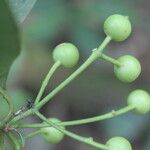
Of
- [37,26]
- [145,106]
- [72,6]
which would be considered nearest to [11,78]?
[37,26]

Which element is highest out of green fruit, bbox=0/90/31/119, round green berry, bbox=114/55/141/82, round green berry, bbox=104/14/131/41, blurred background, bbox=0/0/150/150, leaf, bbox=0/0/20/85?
blurred background, bbox=0/0/150/150

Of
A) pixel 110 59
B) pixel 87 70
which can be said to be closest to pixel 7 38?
pixel 110 59

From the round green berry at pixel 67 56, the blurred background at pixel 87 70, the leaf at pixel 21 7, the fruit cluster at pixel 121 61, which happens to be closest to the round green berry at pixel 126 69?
the fruit cluster at pixel 121 61

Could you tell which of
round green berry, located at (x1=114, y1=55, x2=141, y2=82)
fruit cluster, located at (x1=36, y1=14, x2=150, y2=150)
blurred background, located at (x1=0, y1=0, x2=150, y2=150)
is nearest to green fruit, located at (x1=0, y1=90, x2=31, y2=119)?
blurred background, located at (x1=0, y1=0, x2=150, y2=150)

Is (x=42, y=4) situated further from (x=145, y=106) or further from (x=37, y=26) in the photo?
(x=145, y=106)

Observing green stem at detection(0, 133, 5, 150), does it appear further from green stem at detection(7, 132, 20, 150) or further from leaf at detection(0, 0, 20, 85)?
leaf at detection(0, 0, 20, 85)

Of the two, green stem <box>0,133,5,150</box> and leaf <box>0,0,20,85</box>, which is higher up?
leaf <box>0,0,20,85</box>
